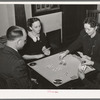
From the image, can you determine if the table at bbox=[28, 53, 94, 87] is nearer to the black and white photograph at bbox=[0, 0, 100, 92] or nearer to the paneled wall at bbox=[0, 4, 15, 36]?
the black and white photograph at bbox=[0, 0, 100, 92]

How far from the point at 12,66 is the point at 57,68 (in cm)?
66

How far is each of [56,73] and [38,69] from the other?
0.79 ft

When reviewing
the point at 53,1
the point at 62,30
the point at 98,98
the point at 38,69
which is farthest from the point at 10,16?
the point at 98,98

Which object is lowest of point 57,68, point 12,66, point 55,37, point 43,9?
point 55,37

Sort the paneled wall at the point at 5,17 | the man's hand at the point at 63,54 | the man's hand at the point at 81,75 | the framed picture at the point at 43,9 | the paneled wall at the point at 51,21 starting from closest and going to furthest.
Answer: the man's hand at the point at 81,75 < the man's hand at the point at 63,54 < the paneled wall at the point at 5,17 < the framed picture at the point at 43,9 < the paneled wall at the point at 51,21

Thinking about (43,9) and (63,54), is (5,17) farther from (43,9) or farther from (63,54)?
(63,54)

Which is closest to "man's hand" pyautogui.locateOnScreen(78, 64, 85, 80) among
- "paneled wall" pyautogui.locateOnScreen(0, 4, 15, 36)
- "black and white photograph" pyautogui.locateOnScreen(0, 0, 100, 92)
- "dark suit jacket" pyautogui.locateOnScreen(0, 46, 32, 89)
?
"black and white photograph" pyautogui.locateOnScreen(0, 0, 100, 92)

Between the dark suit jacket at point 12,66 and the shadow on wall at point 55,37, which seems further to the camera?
the shadow on wall at point 55,37

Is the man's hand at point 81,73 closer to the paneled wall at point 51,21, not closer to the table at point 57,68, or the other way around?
the table at point 57,68

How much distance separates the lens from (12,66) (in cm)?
183

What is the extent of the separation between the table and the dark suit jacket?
0.35 meters

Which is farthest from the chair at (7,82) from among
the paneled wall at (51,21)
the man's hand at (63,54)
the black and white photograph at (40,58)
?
the paneled wall at (51,21)

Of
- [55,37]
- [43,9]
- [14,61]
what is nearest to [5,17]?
[43,9]

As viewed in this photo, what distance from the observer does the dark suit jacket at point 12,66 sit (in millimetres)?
1830
